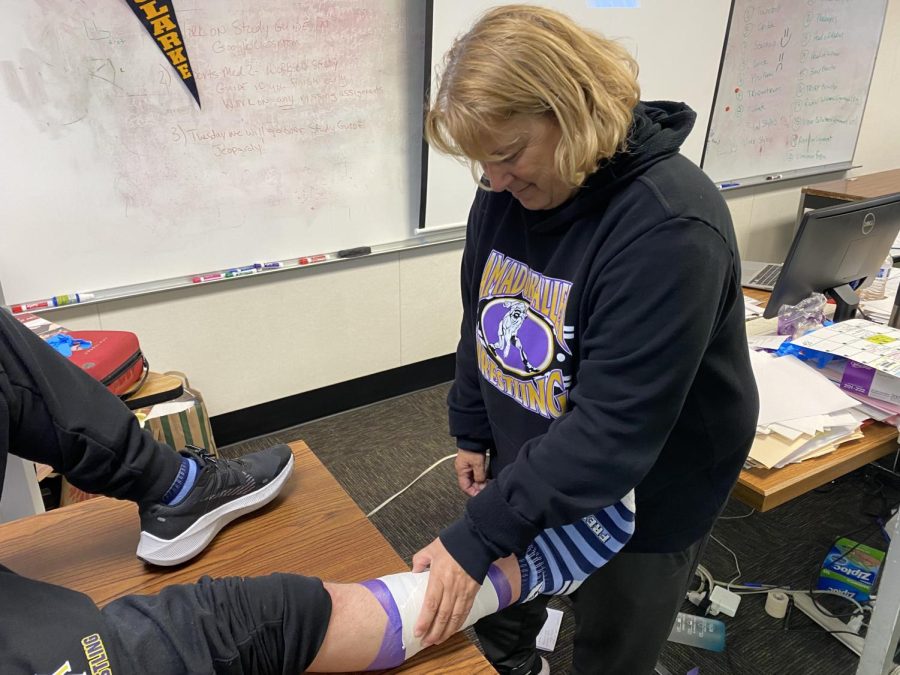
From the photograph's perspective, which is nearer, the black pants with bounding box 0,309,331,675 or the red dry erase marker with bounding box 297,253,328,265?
the black pants with bounding box 0,309,331,675

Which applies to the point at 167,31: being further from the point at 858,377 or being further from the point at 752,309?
the point at 858,377

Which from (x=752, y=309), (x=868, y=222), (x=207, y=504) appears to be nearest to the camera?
(x=207, y=504)

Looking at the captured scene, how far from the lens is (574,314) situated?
34.3 inches

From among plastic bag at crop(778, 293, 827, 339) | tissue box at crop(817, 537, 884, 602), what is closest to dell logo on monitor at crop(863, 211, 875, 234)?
plastic bag at crop(778, 293, 827, 339)

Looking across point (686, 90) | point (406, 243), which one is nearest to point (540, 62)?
point (406, 243)

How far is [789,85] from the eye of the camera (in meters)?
3.46

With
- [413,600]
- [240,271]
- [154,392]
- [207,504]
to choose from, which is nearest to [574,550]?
[413,600]

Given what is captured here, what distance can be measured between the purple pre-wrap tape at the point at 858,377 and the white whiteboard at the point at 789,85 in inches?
92.3

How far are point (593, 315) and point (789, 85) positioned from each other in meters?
3.42

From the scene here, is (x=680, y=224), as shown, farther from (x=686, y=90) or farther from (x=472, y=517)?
(x=686, y=90)

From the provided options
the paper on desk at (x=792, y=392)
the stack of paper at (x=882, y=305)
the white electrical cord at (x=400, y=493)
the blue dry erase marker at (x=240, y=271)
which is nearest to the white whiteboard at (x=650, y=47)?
the blue dry erase marker at (x=240, y=271)

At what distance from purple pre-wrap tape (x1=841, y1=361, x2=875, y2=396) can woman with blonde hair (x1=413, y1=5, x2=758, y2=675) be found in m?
0.53

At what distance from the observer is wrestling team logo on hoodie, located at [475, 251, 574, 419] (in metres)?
0.91

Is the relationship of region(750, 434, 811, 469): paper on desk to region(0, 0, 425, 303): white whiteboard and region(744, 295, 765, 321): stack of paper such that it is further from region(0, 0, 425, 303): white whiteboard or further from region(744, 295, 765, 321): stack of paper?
region(0, 0, 425, 303): white whiteboard
